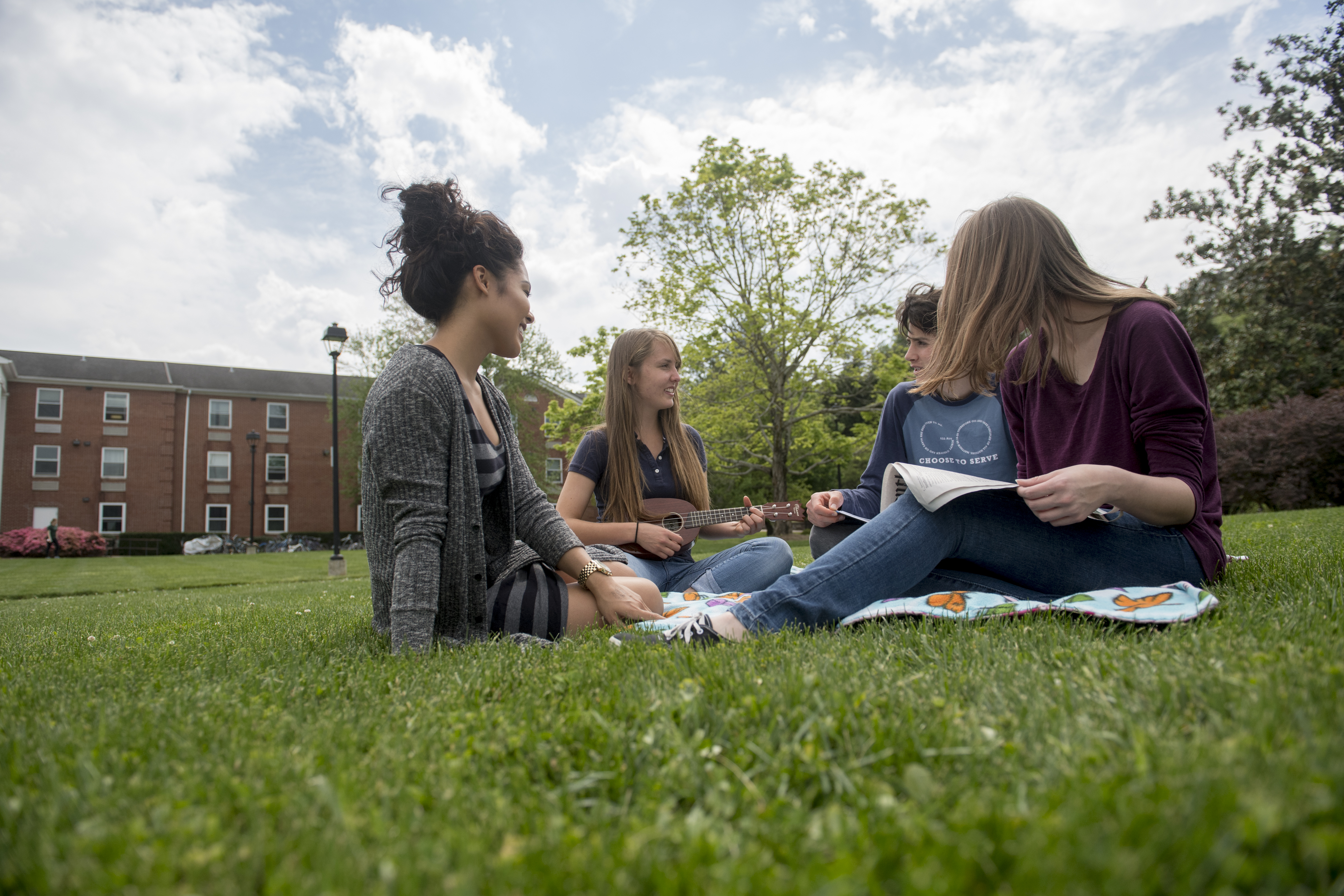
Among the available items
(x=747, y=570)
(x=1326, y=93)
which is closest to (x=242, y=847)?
(x=747, y=570)

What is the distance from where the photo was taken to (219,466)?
38.2m

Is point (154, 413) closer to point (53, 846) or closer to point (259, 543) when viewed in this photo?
point (259, 543)

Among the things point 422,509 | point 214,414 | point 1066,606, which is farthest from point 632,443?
point 214,414

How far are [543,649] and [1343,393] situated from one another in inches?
747

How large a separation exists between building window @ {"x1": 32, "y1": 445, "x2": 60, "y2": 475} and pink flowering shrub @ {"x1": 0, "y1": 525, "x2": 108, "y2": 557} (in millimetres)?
8515

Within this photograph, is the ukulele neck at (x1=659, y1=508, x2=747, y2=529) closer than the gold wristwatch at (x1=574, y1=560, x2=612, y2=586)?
No

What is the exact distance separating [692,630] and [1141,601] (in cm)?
145

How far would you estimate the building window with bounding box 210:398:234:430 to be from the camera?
3859 centimetres

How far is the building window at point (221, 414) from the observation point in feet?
127

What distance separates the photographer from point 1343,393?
14.4 metres

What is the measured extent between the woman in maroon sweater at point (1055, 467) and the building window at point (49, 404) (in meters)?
46.3

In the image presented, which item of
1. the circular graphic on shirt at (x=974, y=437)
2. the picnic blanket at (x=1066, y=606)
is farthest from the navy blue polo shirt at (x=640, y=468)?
the picnic blanket at (x=1066, y=606)

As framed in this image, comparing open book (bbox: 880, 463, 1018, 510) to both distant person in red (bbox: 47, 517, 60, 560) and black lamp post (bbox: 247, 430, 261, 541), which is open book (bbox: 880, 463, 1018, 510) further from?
black lamp post (bbox: 247, 430, 261, 541)

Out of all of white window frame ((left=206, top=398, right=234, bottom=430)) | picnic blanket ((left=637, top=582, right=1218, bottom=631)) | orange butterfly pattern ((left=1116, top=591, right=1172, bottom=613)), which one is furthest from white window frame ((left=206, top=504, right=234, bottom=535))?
orange butterfly pattern ((left=1116, top=591, right=1172, bottom=613))
